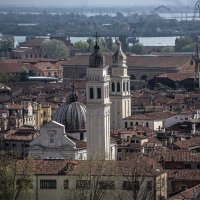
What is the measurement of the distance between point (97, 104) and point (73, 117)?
1383 millimetres

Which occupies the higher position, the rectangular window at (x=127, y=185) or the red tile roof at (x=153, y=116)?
the rectangular window at (x=127, y=185)

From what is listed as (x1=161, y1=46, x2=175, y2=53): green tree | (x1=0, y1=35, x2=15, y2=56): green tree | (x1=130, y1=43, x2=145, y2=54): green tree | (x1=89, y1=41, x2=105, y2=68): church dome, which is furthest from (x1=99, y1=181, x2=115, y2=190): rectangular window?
(x1=0, y1=35, x2=15, y2=56): green tree

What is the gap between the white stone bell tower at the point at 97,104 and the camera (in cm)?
2880

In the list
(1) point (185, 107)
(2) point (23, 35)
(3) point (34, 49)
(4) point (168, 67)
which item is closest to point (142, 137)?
(1) point (185, 107)

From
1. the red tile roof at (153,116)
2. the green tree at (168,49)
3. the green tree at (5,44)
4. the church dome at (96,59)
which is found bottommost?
the green tree at (168,49)

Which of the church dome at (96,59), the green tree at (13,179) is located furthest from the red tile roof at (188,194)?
the church dome at (96,59)

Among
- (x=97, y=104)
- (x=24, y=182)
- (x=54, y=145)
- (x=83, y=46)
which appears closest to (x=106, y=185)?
(x=24, y=182)

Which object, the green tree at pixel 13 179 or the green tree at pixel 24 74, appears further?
the green tree at pixel 24 74

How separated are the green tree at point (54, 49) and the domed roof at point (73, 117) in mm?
57520

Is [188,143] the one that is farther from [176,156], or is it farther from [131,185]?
[131,185]

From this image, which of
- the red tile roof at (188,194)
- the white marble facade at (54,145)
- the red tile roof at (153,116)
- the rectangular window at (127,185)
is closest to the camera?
the red tile roof at (188,194)

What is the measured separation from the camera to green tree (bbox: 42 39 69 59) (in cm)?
8862

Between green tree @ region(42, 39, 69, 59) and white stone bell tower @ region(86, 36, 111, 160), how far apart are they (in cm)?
5879

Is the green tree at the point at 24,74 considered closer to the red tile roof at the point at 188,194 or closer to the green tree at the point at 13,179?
the green tree at the point at 13,179
